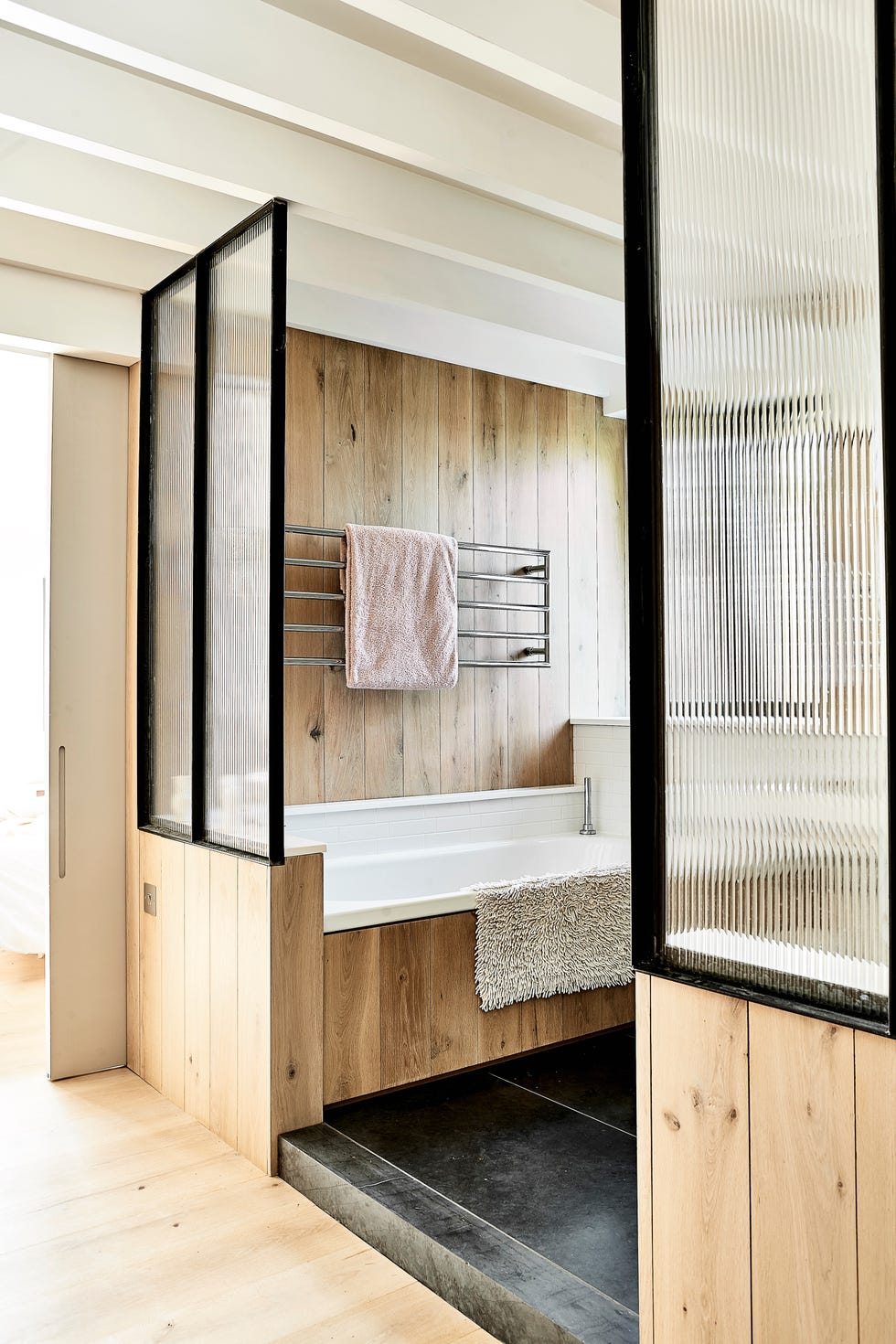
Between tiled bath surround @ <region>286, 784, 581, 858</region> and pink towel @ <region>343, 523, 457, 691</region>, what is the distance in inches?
19.2

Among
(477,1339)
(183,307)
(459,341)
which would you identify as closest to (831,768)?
(477,1339)

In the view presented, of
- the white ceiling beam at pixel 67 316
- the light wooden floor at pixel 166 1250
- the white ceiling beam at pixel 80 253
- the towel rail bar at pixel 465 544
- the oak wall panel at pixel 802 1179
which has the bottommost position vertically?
the light wooden floor at pixel 166 1250

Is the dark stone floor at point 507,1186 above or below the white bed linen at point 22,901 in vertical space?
below

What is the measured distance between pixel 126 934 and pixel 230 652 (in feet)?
3.91

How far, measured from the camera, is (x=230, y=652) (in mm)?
2840

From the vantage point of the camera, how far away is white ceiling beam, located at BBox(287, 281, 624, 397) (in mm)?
3809

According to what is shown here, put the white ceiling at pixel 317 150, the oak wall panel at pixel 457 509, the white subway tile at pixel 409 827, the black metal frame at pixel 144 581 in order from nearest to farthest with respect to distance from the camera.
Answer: the white ceiling at pixel 317 150, the black metal frame at pixel 144 581, the white subway tile at pixel 409 827, the oak wall panel at pixel 457 509

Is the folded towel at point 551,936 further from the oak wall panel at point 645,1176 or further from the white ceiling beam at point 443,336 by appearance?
the white ceiling beam at point 443,336

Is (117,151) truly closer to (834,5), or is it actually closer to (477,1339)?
(834,5)

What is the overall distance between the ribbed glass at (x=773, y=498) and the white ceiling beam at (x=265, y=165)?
4.55 feet

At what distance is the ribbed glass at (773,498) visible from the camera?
1.36 meters

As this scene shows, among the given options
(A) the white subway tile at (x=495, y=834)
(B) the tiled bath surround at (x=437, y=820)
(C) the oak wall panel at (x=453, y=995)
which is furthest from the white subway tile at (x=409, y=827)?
(C) the oak wall panel at (x=453, y=995)

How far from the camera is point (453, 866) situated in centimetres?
422

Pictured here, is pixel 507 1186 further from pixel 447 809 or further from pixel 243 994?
pixel 447 809
